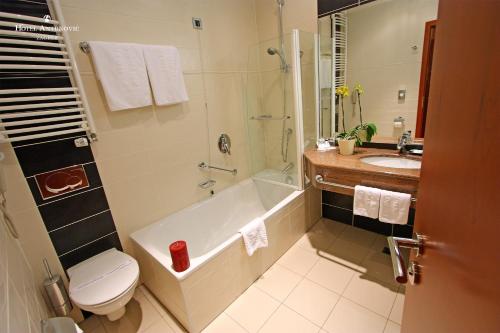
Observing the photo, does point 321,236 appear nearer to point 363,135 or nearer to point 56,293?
point 363,135

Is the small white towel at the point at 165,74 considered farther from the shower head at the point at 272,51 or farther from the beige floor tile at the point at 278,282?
the beige floor tile at the point at 278,282

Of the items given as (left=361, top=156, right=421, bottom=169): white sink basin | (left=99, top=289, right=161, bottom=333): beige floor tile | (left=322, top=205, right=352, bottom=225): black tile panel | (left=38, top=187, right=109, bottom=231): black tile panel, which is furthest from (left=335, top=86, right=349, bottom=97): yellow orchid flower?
(left=99, top=289, right=161, bottom=333): beige floor tile

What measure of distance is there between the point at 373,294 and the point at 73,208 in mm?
2191

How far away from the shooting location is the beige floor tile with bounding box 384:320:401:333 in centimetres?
145

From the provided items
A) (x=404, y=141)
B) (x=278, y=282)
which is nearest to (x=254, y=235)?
(x=278, y=282)

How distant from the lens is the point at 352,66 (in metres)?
2.04

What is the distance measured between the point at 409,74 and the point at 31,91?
2.45 m

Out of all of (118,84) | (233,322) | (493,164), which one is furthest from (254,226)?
(493,164)

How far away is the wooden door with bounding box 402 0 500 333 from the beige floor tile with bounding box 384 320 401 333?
100 cm

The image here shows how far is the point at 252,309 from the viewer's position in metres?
1.69

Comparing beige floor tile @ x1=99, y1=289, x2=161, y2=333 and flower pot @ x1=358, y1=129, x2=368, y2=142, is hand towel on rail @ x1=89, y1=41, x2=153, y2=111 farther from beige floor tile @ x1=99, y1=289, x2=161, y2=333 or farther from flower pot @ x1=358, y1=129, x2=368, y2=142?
flower pot @ x1=358, y1=129, x2=368, y2=142

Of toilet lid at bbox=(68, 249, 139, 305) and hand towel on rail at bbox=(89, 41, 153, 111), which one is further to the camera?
hand towel on rail at bbox=(89, 41, 153, 111)

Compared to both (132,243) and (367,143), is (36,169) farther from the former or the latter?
(367,143)

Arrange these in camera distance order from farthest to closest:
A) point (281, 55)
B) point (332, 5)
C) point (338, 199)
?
point (338, 199) → point (281, 55) → point (332, 5)
